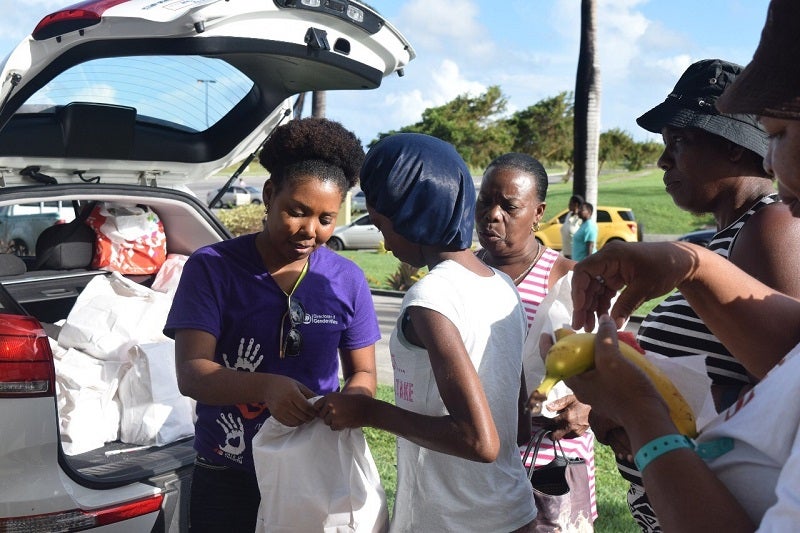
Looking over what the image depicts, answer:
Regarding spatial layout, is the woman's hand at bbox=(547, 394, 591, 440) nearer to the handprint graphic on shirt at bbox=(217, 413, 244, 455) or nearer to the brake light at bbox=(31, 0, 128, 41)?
the handprint graphic on shirt at bbox=(217, 413, 244, 455)

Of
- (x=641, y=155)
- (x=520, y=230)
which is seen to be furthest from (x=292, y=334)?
(x=641, y=155)

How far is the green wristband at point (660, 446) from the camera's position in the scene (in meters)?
1.28

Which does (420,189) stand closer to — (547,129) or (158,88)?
(158,88)

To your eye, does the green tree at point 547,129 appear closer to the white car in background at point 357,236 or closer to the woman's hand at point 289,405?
the white car in background at point 357,236

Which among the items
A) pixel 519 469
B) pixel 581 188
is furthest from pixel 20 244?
pixel 581 188

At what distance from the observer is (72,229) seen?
4.52 meters

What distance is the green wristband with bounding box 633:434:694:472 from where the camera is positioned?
1280 mm

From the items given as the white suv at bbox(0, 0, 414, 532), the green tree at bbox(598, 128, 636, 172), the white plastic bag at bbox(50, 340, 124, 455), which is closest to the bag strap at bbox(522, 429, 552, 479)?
the white suv at bbox(0, 0, 414, 532)

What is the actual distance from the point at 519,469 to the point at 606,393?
71 cm

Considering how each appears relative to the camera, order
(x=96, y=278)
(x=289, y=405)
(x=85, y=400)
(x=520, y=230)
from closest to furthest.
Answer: (x=289, y=405), (x=520, y=230), (x=85, y=400), (x=96, y=278)

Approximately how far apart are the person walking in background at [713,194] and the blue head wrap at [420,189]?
64cm

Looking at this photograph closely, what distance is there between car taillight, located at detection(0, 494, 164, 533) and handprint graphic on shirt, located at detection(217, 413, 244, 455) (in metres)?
0.61

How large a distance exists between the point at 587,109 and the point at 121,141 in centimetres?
1013

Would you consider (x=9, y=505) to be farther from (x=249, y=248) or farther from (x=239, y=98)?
(x=239, y=98)
